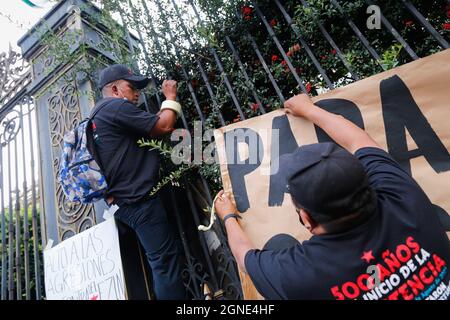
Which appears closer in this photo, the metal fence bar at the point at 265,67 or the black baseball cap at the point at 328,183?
the black baseball cap at the point at 328,183

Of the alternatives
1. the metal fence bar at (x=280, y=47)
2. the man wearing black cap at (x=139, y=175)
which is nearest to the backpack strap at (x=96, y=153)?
the man wearing black cap at (x=139, y=175)

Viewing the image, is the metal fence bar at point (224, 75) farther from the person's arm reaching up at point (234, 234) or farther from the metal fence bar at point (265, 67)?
the person's arm reaching up at point (234, 234)

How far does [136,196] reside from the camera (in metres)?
2.25

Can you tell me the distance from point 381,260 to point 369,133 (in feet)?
2.52

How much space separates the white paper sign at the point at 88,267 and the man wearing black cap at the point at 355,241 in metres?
1.50

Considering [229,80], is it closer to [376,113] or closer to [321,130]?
[321,130]

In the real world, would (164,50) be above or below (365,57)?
above

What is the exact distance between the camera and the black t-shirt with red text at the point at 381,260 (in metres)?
1.14

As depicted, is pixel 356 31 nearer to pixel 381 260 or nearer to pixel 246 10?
pixel 246 10

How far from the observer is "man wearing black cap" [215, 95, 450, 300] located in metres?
1.14

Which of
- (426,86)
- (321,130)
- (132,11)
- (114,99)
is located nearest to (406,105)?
(426,86)

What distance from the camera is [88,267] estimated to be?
2547mm

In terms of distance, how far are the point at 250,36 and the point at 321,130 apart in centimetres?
98

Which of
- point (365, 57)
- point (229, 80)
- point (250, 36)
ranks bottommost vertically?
point (365, 57)
